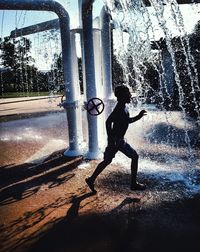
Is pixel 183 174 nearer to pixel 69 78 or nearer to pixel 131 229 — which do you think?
pixel 131 229

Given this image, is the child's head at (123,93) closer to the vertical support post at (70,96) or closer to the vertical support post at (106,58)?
the vertical support post at (70,96)

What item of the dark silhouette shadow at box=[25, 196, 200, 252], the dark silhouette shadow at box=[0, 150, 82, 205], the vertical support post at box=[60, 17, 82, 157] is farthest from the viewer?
the vertical support post at box=[60, 17, 82, 157]

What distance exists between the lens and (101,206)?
17.0ft

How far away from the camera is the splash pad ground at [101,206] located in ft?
13.5

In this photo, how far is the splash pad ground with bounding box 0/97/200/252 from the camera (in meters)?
4.13

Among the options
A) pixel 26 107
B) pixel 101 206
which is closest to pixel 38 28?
pixel 101 206

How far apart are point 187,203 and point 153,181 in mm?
1131

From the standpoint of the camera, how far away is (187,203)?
5.09 m

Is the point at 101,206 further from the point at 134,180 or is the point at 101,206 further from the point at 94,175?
the point at 134,180

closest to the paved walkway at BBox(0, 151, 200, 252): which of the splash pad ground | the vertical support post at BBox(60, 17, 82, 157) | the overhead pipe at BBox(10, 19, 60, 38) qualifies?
the splash pad ground

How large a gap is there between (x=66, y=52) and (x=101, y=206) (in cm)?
408

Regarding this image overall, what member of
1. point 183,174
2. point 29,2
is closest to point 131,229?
point 183,174

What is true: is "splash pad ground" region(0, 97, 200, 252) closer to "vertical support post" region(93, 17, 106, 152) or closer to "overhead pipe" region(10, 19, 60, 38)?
"vertical support post" region(93, 17, 106, 152)

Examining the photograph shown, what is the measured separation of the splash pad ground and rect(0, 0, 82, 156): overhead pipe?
604mm
